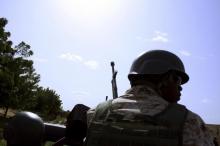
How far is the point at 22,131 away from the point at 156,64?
1.38m

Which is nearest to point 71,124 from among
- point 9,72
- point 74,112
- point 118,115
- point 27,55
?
point 74,112

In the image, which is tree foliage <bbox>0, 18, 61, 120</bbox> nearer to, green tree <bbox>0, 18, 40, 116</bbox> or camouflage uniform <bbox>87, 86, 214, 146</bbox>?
green tree <bbox>0, 18, 40, 116</bbox>

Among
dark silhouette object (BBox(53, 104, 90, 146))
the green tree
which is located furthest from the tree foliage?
dark silhouette object (BBox(53, 104, 90, 146))

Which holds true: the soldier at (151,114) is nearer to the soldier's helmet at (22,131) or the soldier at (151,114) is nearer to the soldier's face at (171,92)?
the soldier's face at (171,92)

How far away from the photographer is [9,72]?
39.5 metres

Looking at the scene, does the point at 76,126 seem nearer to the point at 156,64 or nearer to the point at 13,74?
the point at 156,64

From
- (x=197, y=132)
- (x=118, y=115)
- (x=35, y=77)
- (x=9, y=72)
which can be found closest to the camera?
(x=197, y=132)

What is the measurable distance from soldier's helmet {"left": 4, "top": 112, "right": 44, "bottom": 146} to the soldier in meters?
0.53

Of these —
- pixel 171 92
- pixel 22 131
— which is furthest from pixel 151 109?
pixel 22 131

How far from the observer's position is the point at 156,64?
4.05 m

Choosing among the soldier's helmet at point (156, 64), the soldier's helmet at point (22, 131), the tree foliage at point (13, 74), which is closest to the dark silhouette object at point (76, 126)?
the soldier's helmet at point (22, 131)

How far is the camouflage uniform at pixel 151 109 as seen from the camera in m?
3.50

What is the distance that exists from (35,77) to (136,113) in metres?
53.0

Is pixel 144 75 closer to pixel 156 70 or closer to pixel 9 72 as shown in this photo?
pixel 156 70
